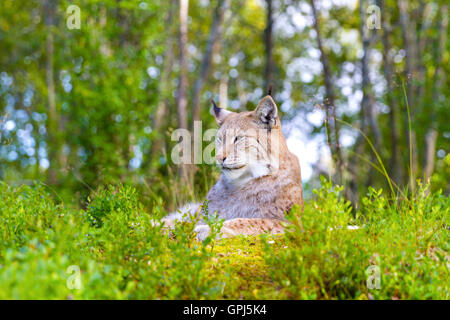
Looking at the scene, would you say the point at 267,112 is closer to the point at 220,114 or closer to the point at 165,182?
the point at 220,114

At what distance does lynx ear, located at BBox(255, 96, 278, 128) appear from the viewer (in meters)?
4.52

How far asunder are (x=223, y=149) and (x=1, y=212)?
2101 mm

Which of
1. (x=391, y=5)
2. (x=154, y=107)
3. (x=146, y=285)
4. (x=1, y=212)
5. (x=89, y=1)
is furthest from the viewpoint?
(x=391, y=5)

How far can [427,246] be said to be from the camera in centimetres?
314

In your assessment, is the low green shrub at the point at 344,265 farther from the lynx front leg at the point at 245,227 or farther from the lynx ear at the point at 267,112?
the lynx ear at the point at 267,112

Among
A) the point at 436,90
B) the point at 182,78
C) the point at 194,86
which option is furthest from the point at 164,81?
the point at 436,90

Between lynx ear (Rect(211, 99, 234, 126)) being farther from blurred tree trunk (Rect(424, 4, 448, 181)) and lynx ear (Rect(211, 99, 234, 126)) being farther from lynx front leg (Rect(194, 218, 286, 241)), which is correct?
blurred tree trunk (Rect(424, 4, 448, 181))

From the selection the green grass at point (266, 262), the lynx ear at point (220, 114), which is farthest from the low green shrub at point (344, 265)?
the lynx ear at point (220, 114)

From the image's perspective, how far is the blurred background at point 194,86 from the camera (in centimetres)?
787

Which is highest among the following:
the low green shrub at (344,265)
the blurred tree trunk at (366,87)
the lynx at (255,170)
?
the blurred tree trunk at (366,87)

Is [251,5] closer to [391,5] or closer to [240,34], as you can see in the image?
[240,34]

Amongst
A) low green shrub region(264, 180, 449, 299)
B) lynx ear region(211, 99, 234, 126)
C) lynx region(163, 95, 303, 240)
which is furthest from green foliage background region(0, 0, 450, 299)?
lynx ear region(211, 99, 234, 126)

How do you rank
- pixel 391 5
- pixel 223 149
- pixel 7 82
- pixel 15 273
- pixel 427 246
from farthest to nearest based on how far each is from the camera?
pixel 7 82
pixel 391 5
pixel 223 149
pixel 427 246
pixel 15 273

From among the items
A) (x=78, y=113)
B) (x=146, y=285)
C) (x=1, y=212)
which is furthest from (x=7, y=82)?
(x=146, y=285)
